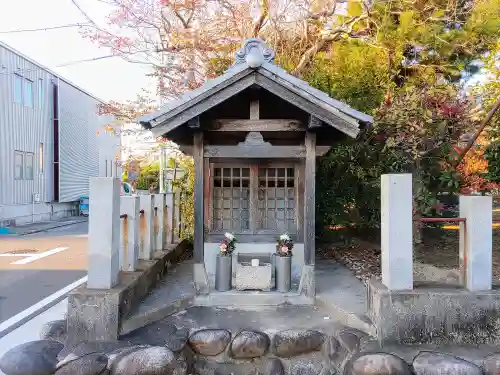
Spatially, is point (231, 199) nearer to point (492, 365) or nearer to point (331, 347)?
point (331, 347)

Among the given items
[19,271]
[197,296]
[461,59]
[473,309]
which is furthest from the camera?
[461,59]

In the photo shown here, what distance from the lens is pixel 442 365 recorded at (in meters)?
4.47

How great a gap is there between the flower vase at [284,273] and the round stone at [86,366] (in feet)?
9.60

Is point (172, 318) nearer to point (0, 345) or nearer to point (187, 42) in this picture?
point (0, 345)

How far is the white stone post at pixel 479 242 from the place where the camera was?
510cm

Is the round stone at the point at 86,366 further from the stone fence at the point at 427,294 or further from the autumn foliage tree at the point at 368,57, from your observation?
the autumn foliage tree at the point at 368,57

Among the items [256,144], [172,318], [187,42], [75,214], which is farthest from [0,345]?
[75,214]

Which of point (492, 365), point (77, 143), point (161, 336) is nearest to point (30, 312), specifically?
point (161, 336)

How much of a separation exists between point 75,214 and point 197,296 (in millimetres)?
24272

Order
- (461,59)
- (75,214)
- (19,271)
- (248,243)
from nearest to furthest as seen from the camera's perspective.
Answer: (248,243) → (19,271) → (461,59) → (75,214)

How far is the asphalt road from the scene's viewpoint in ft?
25.5

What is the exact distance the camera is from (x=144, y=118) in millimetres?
5812

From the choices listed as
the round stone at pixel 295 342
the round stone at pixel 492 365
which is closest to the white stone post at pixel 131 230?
the round stone at pixel 295 342

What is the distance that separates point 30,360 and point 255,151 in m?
4.18
